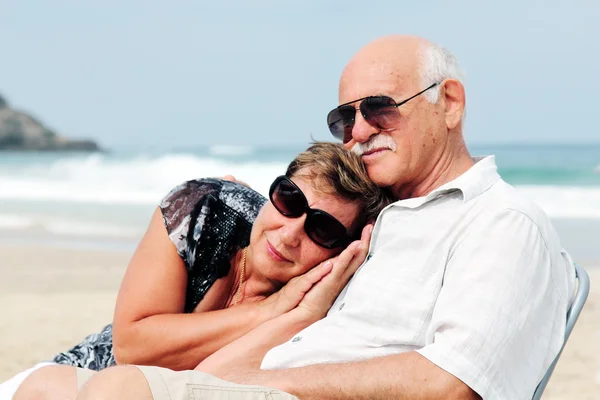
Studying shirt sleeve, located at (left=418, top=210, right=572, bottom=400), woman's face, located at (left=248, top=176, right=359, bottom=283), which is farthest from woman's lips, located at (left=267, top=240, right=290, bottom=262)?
shirt sleeve, located at (left=418, top=210, right=572, bottom=400)

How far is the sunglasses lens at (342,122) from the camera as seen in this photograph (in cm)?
370

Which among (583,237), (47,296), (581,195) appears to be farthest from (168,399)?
(581,195)

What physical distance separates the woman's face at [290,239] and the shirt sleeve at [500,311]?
2.00ft

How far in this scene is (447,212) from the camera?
326cm

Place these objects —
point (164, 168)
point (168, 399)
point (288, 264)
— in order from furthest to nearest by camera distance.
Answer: point (164, 168) < point (288, 264) < point (168, 399)

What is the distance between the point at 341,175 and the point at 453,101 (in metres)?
0.64

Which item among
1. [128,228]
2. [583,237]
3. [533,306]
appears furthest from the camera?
[128,228]

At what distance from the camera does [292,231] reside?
136 inches

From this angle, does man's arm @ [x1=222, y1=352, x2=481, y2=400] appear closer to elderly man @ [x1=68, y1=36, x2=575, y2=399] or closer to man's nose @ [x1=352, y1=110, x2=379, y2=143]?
elderly man @ [x1=68, y1=36, x2=575, y2=399]

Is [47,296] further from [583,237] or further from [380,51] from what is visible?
[583,237]

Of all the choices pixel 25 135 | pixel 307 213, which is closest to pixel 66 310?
pixel 307 213

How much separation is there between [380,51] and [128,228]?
42.8 ft

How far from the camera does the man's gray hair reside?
362 centimetres

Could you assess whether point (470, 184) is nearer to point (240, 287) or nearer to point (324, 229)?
point (324, 229)
